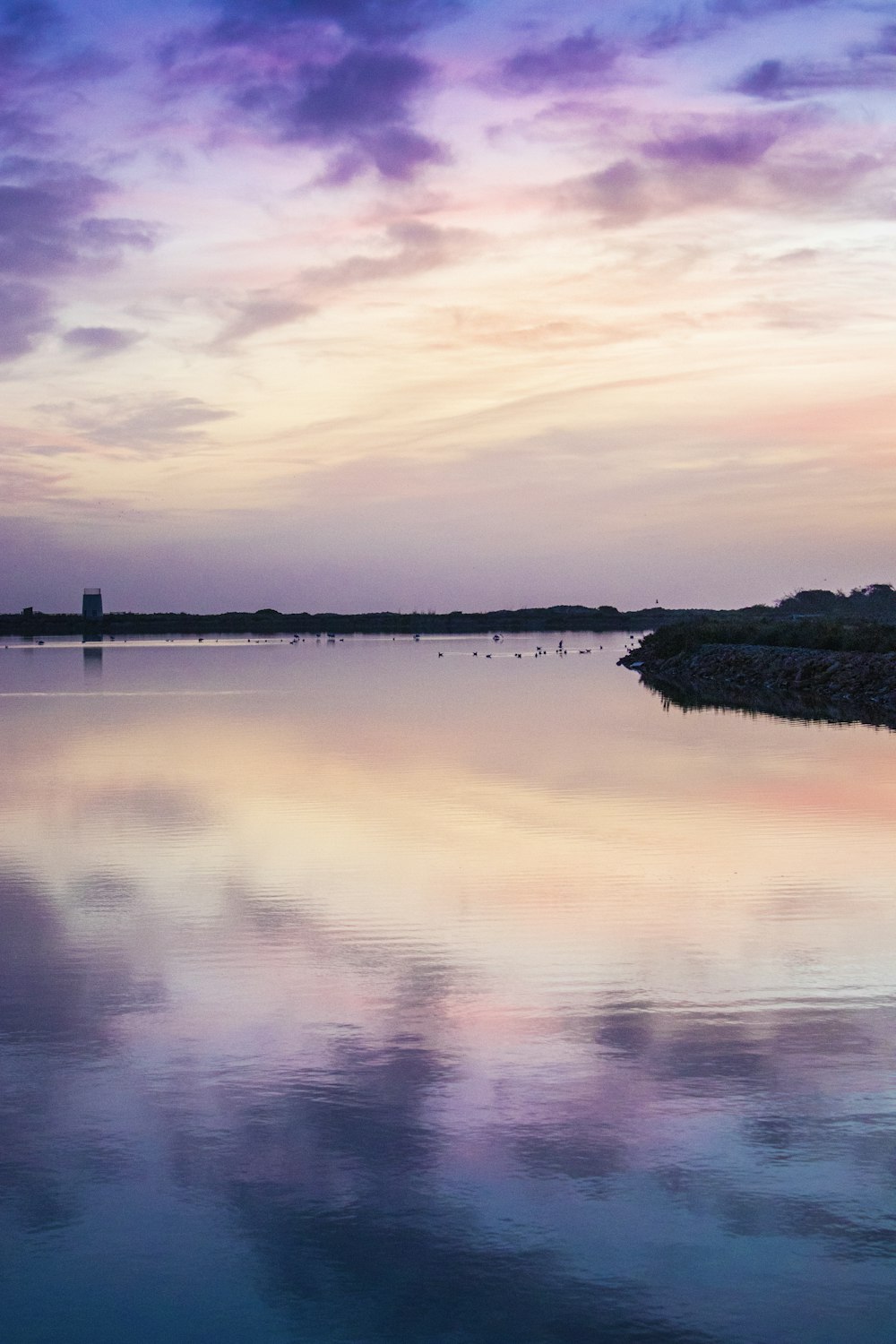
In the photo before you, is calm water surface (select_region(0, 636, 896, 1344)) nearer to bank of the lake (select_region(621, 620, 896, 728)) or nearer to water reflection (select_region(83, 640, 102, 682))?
bank of the lake (select_region(621, 620, 896, 728))

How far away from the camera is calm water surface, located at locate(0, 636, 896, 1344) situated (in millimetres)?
4566

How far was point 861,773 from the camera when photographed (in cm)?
1836

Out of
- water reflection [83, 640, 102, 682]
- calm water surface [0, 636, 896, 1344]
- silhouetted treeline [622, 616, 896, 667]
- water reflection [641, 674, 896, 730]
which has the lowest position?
calm water surface [0, 636, 896, 1344]

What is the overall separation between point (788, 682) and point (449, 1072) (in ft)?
116

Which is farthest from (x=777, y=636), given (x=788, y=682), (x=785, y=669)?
(x=788, y=682)

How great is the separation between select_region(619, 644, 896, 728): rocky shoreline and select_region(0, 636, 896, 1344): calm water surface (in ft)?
52.1

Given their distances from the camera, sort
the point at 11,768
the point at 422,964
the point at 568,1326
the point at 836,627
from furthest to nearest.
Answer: the point at 836,627
the point at 11,768
the point at 422,964
the point at 568,1326

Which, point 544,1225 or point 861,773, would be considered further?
point 861,773

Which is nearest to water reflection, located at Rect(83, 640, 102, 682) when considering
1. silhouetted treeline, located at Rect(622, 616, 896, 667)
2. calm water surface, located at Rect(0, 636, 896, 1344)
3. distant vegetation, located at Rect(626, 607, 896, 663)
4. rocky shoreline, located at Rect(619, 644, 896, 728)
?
rocky shoreline, located at Rect(619, 644, 896, 728)

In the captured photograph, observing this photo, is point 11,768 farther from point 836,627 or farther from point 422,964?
point 836,627

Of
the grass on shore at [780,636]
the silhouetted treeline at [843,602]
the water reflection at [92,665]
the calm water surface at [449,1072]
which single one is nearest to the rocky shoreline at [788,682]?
the grass on shore at [780,636]

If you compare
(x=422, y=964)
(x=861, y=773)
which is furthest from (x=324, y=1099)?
(x=861, y=773)

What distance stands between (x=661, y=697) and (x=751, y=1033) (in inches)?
1241

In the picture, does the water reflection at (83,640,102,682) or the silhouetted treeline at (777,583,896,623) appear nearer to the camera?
the water reflection at (83,640,102,682)
